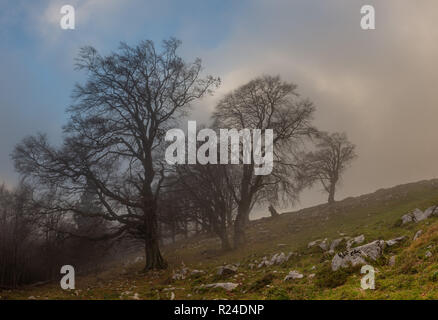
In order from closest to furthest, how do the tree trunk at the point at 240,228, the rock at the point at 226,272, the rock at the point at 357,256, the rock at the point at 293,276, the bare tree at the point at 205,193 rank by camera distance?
the rock at the point at 357,256 < the rock at the point at 293,276 < the rock at the point at 226,272 < the bare tree at the point at 205,193 < the tree trunk at the point at 240,228

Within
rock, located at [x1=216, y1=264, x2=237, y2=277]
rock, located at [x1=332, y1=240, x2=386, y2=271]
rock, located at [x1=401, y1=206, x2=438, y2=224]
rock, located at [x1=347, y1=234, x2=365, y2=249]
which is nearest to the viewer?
rock, located at [x1=332, y1=240, x2=386, y2=271]

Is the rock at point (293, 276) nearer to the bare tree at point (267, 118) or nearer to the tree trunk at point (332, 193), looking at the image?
the bare tree at point (267, 118)

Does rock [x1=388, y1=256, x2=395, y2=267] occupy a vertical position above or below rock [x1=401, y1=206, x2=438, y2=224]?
below

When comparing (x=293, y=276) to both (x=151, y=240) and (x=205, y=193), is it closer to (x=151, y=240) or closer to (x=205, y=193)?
(x=151, y=240)

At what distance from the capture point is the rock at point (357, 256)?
11427 mm

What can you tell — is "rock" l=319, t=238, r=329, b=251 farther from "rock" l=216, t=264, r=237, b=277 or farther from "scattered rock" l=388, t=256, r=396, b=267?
"scattered rock" l=388, t=256, r=396, b=267

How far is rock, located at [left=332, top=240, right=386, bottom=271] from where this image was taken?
1143cm

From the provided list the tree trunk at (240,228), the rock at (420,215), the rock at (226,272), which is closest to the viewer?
the rock at (226,272)

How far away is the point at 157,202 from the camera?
84.2 ft

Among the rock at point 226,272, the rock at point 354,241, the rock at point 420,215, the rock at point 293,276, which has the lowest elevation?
the rock at point 226,272

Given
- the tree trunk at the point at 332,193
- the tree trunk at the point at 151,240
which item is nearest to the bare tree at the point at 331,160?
the tree trunk at the point at 332,193

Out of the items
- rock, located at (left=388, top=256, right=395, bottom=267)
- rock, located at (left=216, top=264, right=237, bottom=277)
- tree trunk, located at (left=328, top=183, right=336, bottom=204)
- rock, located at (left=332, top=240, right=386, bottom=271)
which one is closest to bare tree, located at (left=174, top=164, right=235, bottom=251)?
rock, located at (left=216, top=264, right=237, bottom=277)
